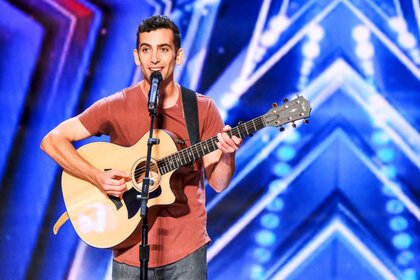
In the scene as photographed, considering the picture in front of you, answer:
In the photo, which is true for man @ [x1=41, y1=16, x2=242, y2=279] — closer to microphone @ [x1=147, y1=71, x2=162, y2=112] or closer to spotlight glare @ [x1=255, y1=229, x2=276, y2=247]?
microphone @ [x1=147, y1=71, x2=162, y2=112]

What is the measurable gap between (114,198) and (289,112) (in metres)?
0.92

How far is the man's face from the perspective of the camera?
2.15m

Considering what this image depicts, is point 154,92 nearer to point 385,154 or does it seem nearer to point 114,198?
point 114,198

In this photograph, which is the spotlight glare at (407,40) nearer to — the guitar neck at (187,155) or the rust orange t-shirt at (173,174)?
the rust orange t-shirt at (173,174)

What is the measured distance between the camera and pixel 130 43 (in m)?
3.71

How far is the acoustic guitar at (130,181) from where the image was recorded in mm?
1990

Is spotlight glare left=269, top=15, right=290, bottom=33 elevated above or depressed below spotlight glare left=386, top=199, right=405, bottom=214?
above

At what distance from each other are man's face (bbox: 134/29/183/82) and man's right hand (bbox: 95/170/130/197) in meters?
0.48

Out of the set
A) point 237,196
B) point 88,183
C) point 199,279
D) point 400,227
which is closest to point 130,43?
point 237,196

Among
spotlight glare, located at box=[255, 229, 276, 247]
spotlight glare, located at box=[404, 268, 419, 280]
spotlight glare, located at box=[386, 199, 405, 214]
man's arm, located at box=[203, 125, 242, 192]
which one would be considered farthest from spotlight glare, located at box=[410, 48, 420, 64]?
man's arm, located at box=[203, 125, 242, 192]

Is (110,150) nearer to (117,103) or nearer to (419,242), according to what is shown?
(117,103)

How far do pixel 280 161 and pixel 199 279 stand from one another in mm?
1695

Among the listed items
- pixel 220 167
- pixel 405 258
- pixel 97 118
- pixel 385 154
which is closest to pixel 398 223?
pixel 405 258

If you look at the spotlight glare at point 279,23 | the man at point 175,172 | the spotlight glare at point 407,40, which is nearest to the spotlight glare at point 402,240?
the spotlight glare at point 407,40
